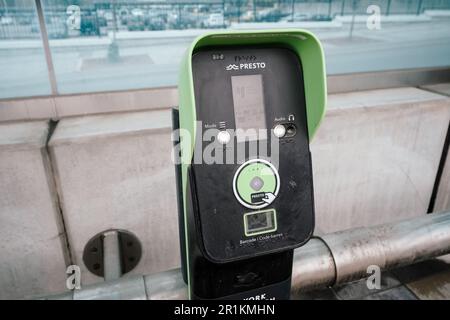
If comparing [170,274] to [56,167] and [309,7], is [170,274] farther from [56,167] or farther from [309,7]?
[309,7]

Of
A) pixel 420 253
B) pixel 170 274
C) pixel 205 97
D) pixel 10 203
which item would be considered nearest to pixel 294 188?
pixel 205 97

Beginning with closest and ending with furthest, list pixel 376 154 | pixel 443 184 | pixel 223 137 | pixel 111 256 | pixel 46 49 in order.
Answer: pixel 223 137
pixel 111 256
pixel 46 49
pixel 376 154
pixel 443 184

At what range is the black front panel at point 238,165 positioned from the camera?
0.78 m

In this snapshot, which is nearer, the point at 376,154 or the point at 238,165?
the point at 238,165

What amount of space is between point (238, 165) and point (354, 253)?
26.1 inches

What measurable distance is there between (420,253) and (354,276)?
0.30 m

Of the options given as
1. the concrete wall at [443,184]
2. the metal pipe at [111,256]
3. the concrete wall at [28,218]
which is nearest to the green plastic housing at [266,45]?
the metal pipe at [111,256]

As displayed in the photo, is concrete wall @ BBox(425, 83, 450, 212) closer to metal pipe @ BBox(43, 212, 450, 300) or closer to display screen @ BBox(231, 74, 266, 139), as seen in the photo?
metal pipe @ BBox(43, 212, 450, 300)

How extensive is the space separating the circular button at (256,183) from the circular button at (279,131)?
0.07m

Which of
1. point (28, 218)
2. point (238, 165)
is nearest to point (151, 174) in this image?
point (28, 218)

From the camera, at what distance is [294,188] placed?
0.85 meters

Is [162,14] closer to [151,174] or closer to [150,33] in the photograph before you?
[150,33]

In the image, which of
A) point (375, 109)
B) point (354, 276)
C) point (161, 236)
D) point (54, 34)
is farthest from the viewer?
point (375, 109)

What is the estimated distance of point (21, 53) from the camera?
4.98 ft
